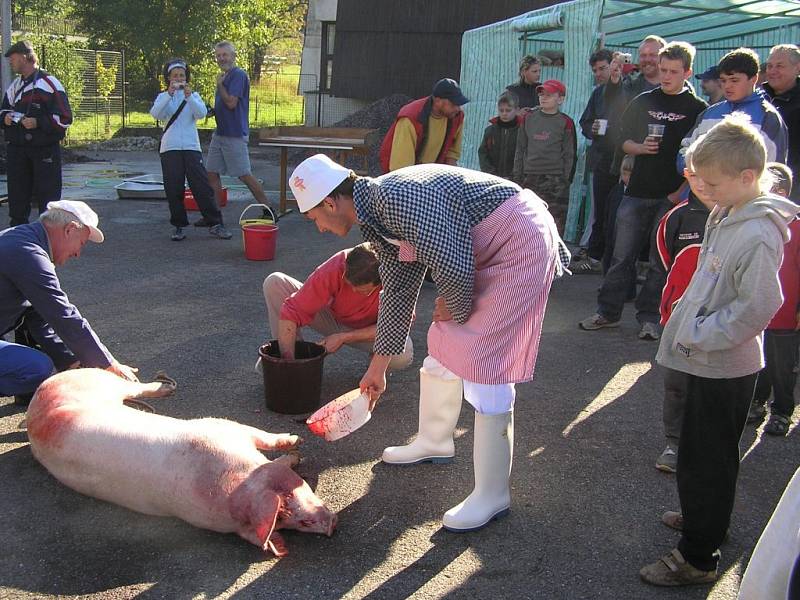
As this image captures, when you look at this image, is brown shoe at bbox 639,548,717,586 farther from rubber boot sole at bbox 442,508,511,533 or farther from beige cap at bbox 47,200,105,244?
beige cap at bbox 47,200,105,244

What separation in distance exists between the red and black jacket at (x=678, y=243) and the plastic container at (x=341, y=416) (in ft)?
4.49

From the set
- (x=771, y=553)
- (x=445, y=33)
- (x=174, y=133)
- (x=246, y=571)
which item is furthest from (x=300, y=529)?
(x=445, y=33)

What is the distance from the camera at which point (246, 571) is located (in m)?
2.96

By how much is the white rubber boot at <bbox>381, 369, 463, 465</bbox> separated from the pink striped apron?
497 millimetres

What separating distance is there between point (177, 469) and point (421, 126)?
409 cm

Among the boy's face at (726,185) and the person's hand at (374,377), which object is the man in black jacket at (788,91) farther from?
the person's hand at (374,377)

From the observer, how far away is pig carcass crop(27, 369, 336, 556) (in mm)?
3070

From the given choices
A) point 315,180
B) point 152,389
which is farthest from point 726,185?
point 152,389

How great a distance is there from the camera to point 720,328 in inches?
103

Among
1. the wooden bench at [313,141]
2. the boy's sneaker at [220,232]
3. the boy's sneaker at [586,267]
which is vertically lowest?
the boy's sneaker at [220,232]

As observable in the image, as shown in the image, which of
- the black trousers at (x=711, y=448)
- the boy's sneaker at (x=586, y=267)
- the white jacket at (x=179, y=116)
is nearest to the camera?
the black trousers at (x=711, y=448)

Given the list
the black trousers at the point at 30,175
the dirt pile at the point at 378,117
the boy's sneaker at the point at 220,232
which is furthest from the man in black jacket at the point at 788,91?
the dirt pile at the point at 378,117

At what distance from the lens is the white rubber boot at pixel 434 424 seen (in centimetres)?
359

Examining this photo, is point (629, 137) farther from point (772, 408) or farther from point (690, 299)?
point (690, 299)
